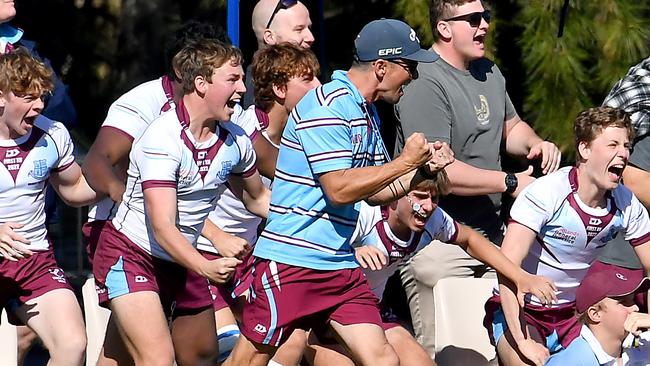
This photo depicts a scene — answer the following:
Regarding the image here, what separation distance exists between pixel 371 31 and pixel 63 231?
4.52 meters

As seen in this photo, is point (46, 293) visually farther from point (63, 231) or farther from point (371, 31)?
point (63, 231)

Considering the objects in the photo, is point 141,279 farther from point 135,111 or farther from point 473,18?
point 473,18

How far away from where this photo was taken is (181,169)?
229 inches

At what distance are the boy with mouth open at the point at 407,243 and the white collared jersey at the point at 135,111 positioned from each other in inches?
38.1

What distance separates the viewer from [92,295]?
285 inches

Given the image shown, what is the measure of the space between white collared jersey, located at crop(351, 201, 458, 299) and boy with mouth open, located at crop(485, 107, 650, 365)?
0.27 metres

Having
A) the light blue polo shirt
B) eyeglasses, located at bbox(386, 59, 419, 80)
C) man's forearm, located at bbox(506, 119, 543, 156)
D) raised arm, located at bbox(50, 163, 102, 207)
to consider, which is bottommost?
the light blue polo shirt

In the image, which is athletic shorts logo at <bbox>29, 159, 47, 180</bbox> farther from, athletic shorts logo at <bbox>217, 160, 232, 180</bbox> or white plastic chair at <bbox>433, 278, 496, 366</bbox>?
white plastic chair at <bbox>433, 278, 496, 366</bbox>

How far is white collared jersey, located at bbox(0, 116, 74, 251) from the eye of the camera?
19.8 ft

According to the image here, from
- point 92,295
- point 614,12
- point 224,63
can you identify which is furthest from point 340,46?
point 224,63

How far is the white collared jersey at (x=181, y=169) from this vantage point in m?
5.77

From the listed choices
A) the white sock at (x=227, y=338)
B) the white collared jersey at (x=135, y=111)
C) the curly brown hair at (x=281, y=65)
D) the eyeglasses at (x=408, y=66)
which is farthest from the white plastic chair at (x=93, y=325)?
the eyeglasses at (x=408, y=66)

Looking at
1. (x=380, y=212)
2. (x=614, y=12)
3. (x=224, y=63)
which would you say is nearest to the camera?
(x=224, y=63)

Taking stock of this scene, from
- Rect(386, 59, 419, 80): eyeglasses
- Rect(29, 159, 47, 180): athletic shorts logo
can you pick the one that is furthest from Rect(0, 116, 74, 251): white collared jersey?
Rect(386, 59, 419, 80): eyeglasses
